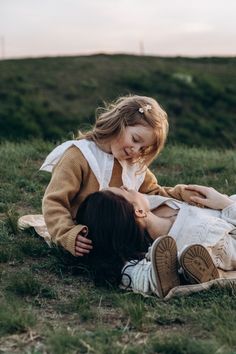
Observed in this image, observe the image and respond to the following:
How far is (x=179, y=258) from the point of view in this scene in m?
4.53

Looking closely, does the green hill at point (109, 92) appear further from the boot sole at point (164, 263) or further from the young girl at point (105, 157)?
the boot sole at point (164, 263)

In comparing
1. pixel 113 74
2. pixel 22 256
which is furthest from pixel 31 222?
pixel 113 74

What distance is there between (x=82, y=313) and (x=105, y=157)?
1505mm

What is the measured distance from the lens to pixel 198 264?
455 cm

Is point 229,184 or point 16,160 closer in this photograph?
point 229,184

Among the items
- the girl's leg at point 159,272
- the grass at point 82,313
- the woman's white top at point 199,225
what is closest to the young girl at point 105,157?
the grass at point 82,313

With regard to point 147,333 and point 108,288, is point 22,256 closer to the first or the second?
point 108,288

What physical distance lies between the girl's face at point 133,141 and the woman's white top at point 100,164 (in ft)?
0.35

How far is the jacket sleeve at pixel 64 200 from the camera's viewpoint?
4.98 metres

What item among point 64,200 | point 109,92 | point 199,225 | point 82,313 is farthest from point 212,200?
point 109,92

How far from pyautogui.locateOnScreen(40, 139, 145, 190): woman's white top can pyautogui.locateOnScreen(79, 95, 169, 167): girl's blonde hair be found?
0.08 metres

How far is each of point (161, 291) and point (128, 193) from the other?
767 mm

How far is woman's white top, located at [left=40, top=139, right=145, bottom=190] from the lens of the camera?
5379mm

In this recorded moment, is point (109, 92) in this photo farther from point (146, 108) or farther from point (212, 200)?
point (212, 200)
